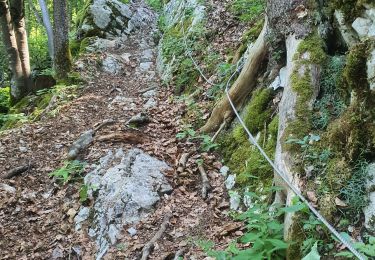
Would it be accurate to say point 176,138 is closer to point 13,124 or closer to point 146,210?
point 146,210

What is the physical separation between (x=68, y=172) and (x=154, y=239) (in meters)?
2.11

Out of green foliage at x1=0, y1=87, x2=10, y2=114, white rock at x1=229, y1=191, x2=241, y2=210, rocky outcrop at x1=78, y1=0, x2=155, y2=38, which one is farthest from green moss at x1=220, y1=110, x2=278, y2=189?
rocky outcrop at x1=78, y1=0, x2=155, y2=38

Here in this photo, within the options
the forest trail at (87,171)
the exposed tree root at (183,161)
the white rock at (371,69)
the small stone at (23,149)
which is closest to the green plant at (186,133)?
the forest trail at (87,171)

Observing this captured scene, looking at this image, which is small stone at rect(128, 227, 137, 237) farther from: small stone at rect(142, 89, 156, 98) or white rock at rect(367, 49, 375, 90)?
small stone at rect(142, 89, 156, 98)

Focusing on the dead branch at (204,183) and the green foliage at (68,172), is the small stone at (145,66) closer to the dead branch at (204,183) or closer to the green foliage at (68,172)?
the green foliage at (68,172)

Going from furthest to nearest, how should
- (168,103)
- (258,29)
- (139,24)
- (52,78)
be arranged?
(139,24), (52,78), (168,103), (258,29)

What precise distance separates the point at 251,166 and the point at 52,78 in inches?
277

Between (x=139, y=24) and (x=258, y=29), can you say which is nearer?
(x=258, y=29)

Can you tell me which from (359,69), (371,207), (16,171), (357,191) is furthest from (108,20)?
(371,207)

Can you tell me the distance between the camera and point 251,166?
4.53m

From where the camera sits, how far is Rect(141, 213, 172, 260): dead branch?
398cm

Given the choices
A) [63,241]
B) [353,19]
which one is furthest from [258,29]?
[63,241]

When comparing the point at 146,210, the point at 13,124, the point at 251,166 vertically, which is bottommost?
the point at 13,124

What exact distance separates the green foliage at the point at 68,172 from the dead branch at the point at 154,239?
6.02 feet
